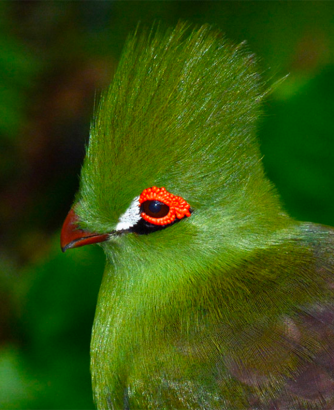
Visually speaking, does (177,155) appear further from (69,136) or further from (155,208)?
(69,136)

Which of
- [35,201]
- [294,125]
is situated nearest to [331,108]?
[294,125]

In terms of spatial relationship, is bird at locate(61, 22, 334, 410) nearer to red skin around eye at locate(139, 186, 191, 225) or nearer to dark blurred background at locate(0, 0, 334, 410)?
red skin around eye at locate(139, 186, 191, 225)

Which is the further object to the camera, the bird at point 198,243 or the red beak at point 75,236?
the red beak at point 75,236

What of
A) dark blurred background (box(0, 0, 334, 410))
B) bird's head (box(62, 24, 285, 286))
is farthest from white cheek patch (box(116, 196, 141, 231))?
dark blurred background (box(0, 0, 334, 410))

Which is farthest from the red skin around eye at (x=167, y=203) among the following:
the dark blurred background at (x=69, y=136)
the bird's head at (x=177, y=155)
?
the dark blurred background at (x=69, y=136)

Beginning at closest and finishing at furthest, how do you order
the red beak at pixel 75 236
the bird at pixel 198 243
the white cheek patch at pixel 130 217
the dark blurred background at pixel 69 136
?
the bird at pixel 198 243 < the white cheek patch at pixel 130 217 < the red beak at pixel 75 236 < the dark blurred background at pixel 69 136

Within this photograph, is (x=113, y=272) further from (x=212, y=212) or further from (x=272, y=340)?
(x=272, y=340)

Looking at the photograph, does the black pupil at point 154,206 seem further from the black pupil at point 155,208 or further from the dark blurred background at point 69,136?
the dark blurred background at point 69,136
